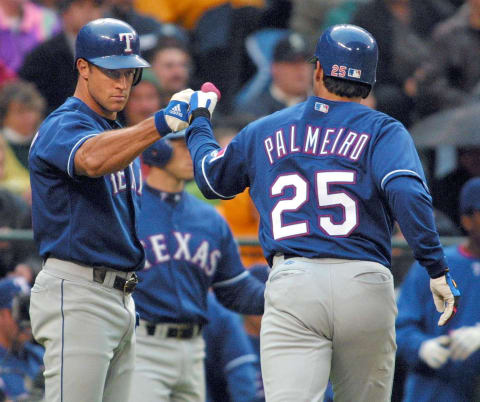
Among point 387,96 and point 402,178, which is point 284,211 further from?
point 387,96

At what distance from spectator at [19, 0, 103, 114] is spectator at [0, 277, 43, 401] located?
2.98 meters

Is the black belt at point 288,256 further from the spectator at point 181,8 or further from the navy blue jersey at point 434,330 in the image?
the spectator at point 181,8

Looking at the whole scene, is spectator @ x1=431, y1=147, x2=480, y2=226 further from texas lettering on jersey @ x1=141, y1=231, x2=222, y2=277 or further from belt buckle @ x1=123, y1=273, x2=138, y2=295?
belt buckle @ x1=123, y1=273, x2=138, y2=295

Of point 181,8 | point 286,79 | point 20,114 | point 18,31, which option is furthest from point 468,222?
point 18,31

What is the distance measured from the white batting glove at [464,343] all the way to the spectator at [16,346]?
252 cm

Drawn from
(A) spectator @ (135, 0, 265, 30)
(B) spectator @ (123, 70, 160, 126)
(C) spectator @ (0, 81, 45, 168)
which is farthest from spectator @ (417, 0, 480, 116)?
(C) spectator @ (0, 81, 45, 168)

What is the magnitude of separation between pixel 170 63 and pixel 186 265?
144 inches

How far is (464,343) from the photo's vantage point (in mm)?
6184

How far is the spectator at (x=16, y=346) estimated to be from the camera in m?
6.41

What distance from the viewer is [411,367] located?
6.37 metres

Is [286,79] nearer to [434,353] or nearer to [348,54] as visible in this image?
[434,353]

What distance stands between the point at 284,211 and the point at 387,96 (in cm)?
535

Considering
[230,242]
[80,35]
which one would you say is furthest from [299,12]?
[80,35]

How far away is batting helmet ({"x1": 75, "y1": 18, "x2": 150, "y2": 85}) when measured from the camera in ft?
15.5
